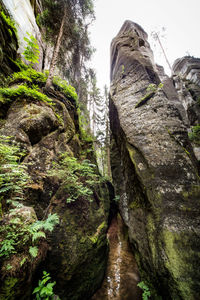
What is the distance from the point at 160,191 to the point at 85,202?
279cm

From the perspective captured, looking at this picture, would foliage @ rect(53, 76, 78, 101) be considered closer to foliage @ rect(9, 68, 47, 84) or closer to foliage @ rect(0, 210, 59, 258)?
foliage @ rect(9, 68, 47, 84)

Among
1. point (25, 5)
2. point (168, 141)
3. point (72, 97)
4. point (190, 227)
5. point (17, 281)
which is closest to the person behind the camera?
point (17, 281)

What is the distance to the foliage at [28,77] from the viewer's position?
16.3 ft

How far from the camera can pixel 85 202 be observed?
4.55 metres

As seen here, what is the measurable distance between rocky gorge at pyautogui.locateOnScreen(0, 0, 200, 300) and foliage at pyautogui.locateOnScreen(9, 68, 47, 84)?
0.04 meters

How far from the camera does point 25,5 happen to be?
8.31 meters

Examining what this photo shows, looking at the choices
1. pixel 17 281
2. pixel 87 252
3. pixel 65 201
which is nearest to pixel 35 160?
pixel 65 201

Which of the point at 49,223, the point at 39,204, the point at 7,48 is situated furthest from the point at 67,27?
the point at 49,223

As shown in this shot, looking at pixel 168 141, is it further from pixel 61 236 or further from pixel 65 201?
pixel 61 236

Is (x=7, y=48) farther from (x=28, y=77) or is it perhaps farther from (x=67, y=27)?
(x=67, y=27)

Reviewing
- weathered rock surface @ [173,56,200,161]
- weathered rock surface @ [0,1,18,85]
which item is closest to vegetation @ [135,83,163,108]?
weathered rock surface @ [173,56,200,161]

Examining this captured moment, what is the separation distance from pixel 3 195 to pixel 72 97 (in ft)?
20.2

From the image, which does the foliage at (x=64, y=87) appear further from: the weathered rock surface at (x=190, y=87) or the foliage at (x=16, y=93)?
the weathered rock surface at (x=190, y=87)

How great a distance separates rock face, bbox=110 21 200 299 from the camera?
281cm
